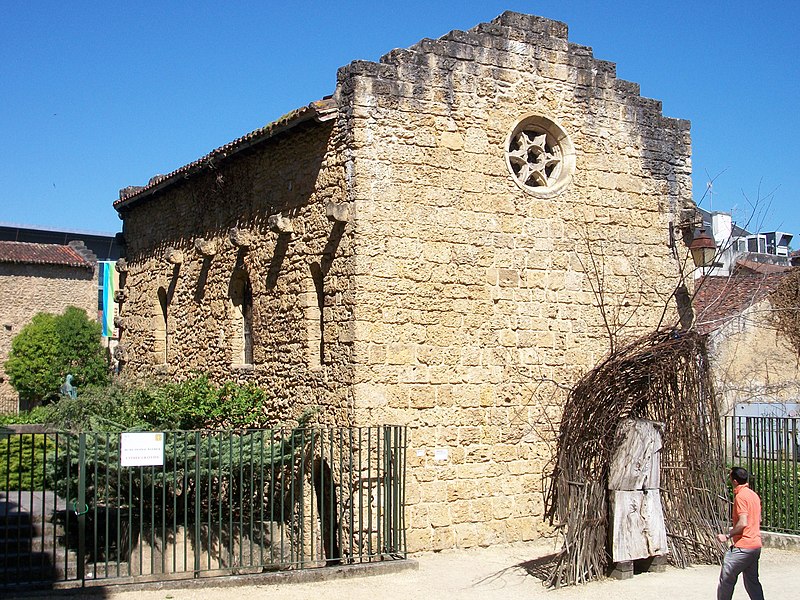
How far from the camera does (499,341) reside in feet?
39.9

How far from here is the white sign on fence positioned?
366 inches

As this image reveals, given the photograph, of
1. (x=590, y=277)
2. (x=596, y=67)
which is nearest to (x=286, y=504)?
(x=590, y=277)

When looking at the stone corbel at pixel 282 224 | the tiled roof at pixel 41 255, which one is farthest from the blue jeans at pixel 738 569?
the tiled roof at pixel 41 255

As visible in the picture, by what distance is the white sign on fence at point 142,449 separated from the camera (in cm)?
930

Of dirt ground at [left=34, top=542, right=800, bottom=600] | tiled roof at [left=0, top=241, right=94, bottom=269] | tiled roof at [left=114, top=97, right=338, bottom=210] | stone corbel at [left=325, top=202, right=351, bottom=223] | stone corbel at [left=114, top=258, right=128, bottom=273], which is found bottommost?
dirt ground at [left=34, top=542, right=800, bottom=600]

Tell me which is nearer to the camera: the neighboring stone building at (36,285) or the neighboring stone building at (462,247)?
the neighboring stone building at (462,247)

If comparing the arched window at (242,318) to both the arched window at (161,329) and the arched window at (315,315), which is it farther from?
the arched window at (161,329)

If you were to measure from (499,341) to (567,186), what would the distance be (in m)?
2.43

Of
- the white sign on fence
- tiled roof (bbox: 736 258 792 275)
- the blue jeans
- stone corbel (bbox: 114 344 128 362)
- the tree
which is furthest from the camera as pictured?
the tree

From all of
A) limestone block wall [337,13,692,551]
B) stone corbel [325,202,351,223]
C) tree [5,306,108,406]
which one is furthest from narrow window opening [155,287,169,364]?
tree [5,306,108,406]

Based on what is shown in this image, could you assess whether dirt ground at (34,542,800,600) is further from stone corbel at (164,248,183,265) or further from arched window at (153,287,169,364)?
arched window at (153,287,169,364)

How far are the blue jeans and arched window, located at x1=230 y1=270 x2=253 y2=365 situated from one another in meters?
8.07

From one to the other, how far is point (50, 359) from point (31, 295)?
189 inches

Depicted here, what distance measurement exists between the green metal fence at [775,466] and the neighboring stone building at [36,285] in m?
28.7
